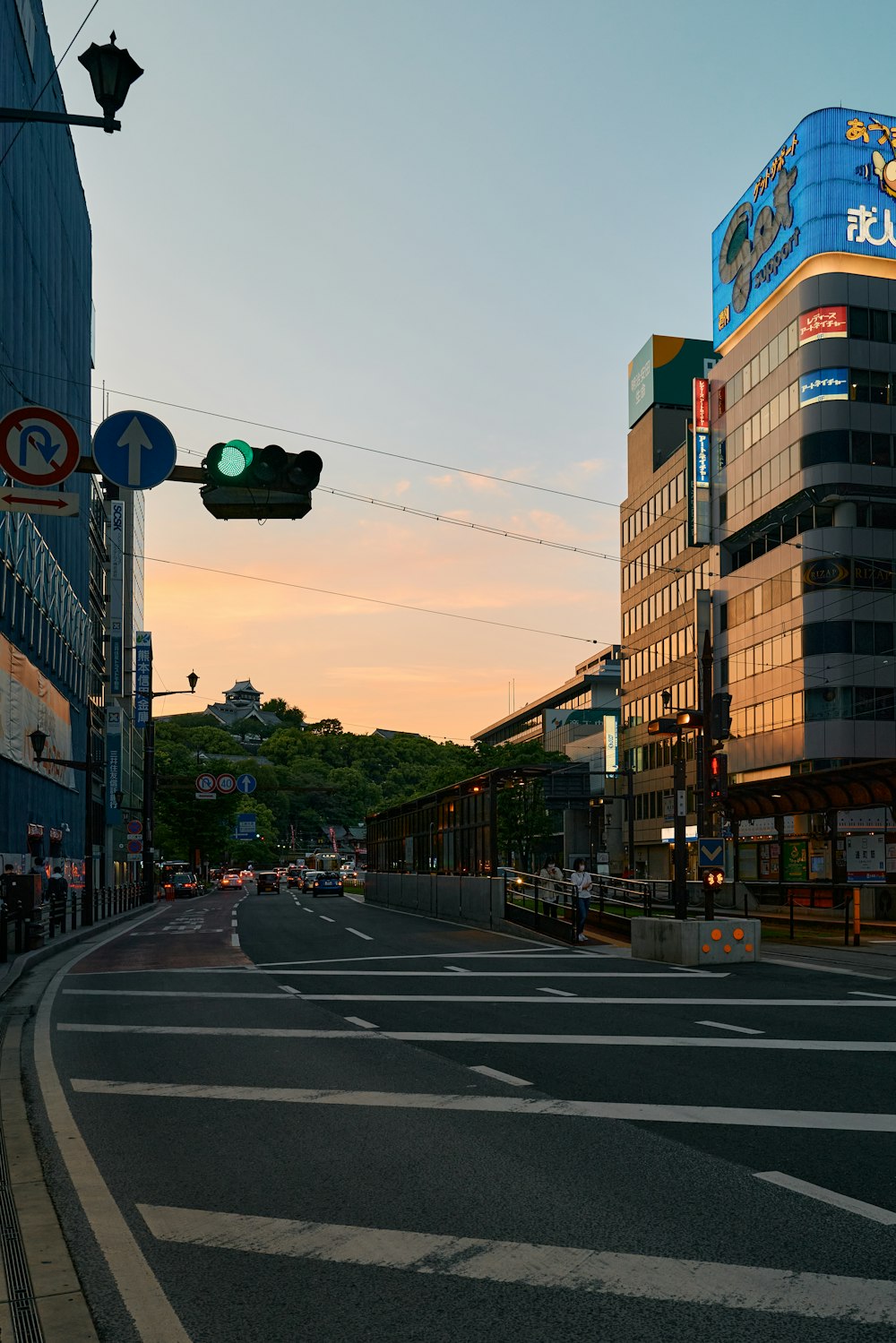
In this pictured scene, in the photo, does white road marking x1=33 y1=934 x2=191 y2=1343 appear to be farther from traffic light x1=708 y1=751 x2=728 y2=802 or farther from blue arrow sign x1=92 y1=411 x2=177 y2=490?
traffic light x1=708 y1=751 x2=728 y2=802

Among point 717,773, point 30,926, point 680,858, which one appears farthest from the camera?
point 717,773

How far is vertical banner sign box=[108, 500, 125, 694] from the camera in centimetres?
9475

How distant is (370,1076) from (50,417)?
20.0ft

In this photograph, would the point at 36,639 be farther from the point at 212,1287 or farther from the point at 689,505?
the point at 212,1287

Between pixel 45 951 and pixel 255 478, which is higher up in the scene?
pixel 255 478

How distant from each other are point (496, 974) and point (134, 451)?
42.1 ft

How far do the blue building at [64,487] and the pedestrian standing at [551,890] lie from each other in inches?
759

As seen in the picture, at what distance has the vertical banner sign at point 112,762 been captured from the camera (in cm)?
8719

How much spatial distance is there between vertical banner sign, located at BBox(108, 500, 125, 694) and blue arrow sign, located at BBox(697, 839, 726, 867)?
74986 millimetres

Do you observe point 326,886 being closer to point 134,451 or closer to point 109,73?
point 134,451

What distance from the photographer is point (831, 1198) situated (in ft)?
20.8

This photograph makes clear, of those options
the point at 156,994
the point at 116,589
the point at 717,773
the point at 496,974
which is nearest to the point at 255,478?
the point at 156,994

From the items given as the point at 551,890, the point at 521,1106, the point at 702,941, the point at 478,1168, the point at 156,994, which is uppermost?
Result: the point at 478,1168

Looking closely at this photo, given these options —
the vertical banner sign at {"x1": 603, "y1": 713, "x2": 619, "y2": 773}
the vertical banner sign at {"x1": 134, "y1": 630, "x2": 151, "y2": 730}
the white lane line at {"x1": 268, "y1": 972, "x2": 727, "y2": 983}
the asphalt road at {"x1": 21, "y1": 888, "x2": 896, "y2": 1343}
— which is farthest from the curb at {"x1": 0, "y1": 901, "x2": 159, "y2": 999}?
the vertical banner sign at {"x1": 603, "y1": 713, "x2": 619, "y2": 773}
